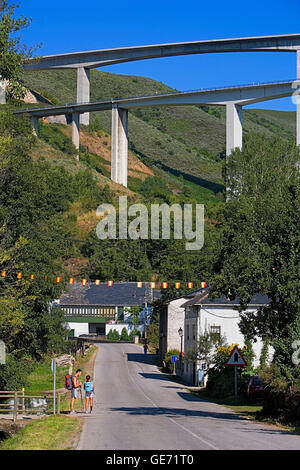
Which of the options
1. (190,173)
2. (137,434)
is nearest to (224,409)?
(137,434)

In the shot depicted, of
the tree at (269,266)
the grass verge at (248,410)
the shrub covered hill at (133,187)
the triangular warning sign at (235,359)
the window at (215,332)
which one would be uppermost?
the shrub covered hill at (133,187)

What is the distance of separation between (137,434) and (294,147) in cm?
4750

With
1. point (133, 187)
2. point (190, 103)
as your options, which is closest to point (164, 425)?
point (190, 103)

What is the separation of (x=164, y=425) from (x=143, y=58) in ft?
243

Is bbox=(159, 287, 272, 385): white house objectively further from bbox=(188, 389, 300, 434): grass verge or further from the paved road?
bbox=(188, 389, 300, 434): grass verge

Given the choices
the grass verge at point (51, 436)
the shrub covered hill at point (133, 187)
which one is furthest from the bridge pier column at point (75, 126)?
the grass verge at point (51, 436)

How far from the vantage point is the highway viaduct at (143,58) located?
78.4 m

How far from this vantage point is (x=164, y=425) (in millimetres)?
18375

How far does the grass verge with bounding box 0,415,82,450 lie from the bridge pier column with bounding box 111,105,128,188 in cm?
7817

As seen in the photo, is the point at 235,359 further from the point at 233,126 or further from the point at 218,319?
the point at 233,126

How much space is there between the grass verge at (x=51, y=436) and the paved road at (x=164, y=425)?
1.13 feet

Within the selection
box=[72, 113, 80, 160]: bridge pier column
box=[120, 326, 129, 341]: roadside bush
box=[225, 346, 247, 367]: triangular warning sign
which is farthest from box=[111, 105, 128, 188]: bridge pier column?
box=[225, 346, 247, 367]: triangular warning sign

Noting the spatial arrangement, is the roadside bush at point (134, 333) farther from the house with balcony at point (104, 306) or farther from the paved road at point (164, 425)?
the paved road at point (164, 425)

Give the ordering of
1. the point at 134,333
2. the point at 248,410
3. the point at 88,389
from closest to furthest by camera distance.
→ the point at 88,389 → the point at 248,410 → the point at 134,333
